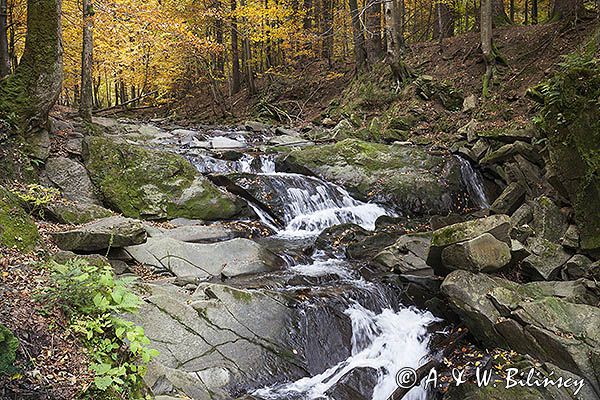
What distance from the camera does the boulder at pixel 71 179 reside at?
9633 millimetres

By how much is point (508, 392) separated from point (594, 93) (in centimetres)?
577

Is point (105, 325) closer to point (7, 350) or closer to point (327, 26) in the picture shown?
point (7, 350)

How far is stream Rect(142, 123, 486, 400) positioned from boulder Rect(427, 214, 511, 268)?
41.6 inches

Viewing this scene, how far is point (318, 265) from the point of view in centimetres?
864

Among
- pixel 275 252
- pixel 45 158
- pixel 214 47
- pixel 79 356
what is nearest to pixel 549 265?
pixel 275 252

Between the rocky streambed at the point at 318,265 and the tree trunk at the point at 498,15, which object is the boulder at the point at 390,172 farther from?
the tree trunk at the point at 498,15

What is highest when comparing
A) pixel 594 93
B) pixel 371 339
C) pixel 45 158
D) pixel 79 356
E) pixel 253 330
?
pixel 594 93

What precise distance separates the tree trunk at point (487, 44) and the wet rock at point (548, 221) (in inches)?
295

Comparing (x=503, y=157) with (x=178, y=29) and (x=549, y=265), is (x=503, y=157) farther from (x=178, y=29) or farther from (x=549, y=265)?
(x=178, y=29)

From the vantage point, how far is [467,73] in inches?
693

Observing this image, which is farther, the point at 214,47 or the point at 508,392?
the point at 214,47

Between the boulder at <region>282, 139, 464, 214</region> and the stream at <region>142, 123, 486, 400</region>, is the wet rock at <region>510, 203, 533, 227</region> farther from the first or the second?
the stream at <region>142, 123, 486, 400</region>

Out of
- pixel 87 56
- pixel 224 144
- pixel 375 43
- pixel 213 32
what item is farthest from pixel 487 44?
pixel 213 32

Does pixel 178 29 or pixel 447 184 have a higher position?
pixel 178 29
